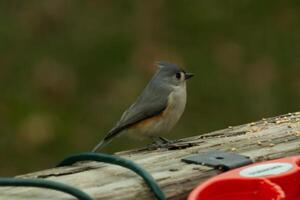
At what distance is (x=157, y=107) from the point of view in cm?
525

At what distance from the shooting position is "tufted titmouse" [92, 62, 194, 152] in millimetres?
5070

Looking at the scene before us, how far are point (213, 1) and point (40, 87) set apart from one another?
1953 millimetres

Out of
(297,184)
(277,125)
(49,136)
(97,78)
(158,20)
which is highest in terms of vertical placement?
(158,20)

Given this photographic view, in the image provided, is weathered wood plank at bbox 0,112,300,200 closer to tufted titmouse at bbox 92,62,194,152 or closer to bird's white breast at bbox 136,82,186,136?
tufted titmouse at bbox 92,62,194,152

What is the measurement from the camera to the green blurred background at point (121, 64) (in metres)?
8.12

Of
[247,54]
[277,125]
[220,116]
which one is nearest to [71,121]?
[220,116]

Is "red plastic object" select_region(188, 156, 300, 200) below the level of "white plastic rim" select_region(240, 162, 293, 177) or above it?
below

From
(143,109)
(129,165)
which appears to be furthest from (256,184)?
(143,109)

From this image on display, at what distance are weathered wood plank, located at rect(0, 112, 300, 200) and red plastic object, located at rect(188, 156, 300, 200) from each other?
0.54 ft

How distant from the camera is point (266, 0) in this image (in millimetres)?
10016

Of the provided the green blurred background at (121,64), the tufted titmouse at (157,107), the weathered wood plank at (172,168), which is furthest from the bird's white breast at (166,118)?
the green blurred background at (121,64)

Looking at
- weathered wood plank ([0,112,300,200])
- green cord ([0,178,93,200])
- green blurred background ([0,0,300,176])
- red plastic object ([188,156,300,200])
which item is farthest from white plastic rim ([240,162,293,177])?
green blurred background ([0,0,300,176])

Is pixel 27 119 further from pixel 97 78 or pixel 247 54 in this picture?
pixel 247 54

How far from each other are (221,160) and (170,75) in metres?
2.67
